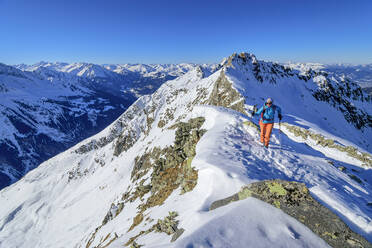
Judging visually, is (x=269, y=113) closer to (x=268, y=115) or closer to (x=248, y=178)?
(x=268, y=115)

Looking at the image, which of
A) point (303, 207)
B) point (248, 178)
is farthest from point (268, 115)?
point (303, 207)

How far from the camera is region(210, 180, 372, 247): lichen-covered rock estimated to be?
19.1 ft

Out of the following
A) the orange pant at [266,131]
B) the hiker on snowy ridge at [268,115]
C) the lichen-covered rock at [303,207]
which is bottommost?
the lichen-covered rock at [303,207]

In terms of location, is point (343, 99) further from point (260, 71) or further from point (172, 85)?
point (172, 85)

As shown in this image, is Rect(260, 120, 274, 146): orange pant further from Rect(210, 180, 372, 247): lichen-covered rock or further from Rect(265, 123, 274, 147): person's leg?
Rect(210, 180, 372, 247): lichen-covered rock

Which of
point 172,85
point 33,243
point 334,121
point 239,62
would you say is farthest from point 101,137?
point 334,121

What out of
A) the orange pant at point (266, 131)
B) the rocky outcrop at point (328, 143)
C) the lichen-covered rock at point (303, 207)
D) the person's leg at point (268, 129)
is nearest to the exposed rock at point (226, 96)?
the rocky outcrop at point (328, 143)

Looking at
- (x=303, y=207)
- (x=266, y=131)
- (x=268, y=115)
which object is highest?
(x=268, y=115)

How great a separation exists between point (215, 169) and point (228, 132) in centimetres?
640

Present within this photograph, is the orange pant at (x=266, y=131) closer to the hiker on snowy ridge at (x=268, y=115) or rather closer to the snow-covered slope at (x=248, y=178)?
the hiker on snowy ridge at (x=268, y=115)

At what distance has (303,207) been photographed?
6887 mm

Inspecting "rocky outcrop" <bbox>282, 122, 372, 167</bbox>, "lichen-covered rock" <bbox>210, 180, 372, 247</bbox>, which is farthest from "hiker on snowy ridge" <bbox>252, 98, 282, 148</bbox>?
"rocky outcrop" <bbox>282, 122, 372, 167</bbox>

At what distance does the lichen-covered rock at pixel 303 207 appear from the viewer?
19.1 ft

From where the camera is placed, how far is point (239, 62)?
54.7 meters
